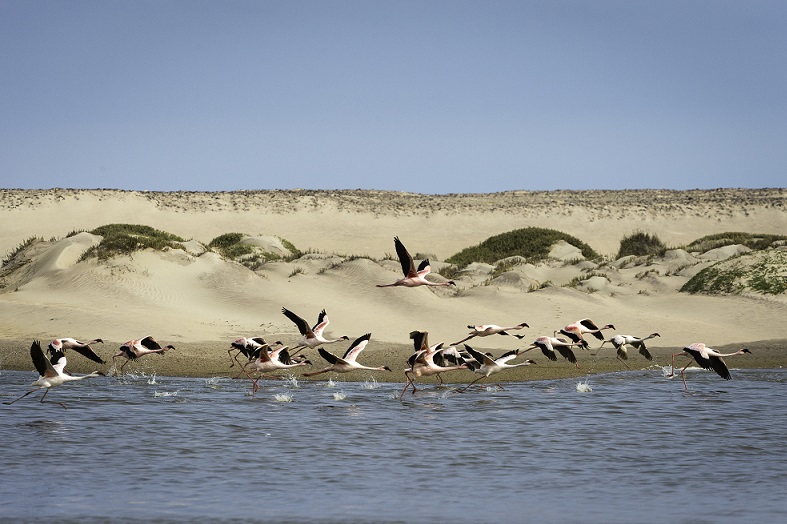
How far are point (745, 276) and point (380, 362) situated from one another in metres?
12.9

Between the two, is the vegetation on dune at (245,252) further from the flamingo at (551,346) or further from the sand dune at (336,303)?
the flamingo at (551,346)

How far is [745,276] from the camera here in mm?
27906

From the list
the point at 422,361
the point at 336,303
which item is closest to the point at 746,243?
the point at 336,303

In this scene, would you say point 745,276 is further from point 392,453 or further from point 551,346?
point 392,453

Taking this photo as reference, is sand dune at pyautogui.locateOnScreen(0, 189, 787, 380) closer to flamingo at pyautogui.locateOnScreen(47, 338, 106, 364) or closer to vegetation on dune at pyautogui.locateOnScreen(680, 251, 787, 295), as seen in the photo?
vegetation on dune at pyautogui.locateOnScreen(680, 251, 787, 295)

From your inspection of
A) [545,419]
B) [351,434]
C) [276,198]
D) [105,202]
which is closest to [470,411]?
[545,419]

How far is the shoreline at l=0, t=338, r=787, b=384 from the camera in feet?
60.4

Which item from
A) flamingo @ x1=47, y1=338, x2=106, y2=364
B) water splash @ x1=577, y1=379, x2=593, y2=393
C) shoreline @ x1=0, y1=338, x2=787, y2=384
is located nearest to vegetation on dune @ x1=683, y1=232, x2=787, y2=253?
shoreline @ x1=0, y1=338, x2=787, y2=384

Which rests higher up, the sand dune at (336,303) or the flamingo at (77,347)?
the flamingo at (77,347)

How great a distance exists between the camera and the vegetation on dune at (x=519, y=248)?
41562 millimetres

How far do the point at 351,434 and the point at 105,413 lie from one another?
381 cm

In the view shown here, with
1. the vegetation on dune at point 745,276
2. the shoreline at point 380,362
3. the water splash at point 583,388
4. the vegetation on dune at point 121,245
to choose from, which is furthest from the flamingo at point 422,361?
the vegetation on dune at point 745,276

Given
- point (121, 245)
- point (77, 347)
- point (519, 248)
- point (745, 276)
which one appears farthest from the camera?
point (519, 248)

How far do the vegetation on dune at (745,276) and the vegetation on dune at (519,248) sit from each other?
11.2 meters
